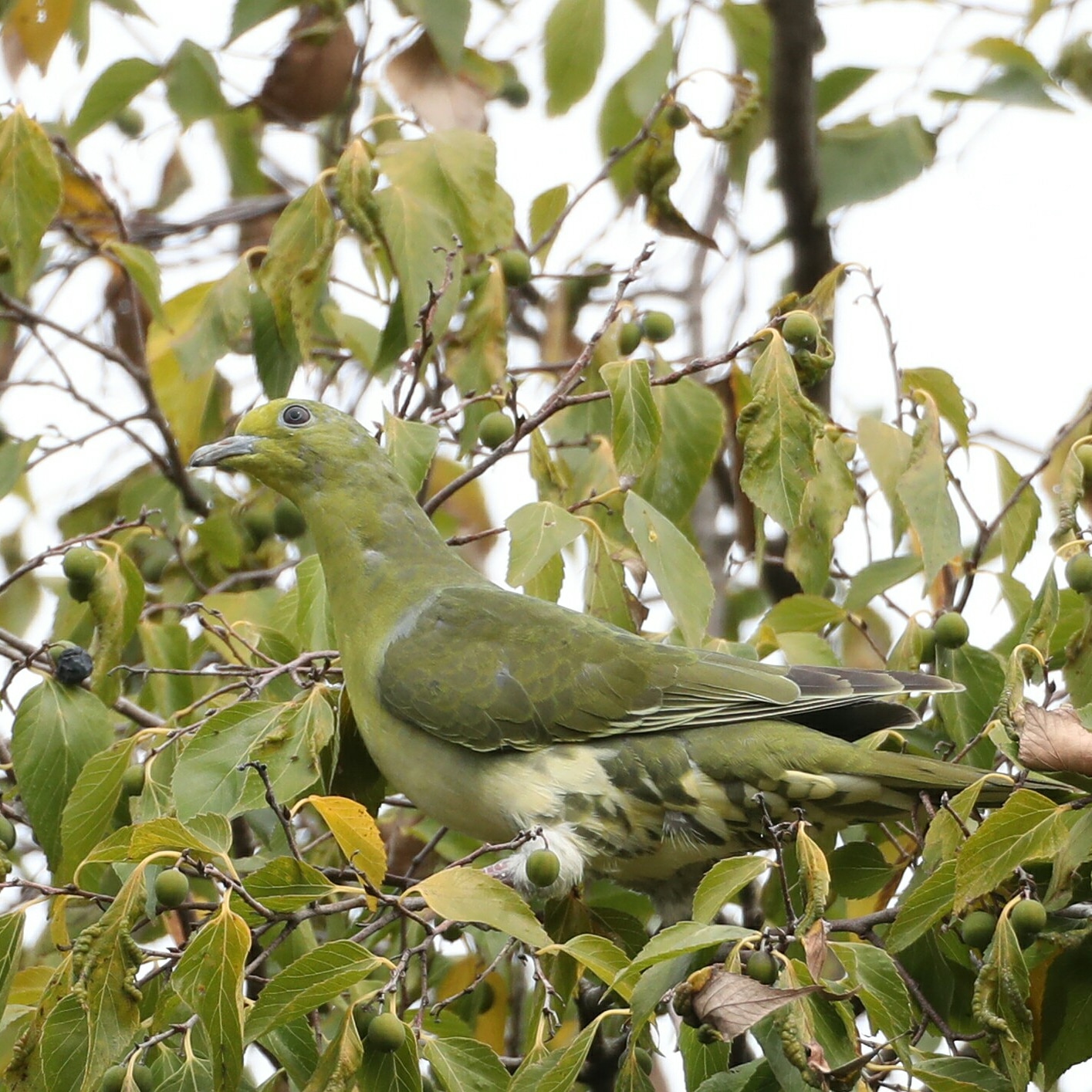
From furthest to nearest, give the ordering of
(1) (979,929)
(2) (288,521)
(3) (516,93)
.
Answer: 1. (3) (516,93)
2. (2) (288,521)
3. (1) (979,929)

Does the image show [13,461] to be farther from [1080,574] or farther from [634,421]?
[1080,574]

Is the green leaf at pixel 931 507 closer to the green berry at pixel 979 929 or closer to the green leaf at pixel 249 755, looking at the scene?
the green berry at pixel 979 929

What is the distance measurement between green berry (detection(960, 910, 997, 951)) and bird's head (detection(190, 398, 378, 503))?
2.28 metres

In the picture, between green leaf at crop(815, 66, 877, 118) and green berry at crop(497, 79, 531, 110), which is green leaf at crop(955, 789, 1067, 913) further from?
green berry at crop(497, 79, 531, 110)

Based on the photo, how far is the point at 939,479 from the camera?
3.59 meters

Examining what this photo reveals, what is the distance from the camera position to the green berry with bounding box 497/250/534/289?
4750mm

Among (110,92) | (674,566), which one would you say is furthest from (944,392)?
(110,92)

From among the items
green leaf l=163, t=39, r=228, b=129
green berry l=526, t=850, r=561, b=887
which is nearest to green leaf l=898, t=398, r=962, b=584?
green berry l=526, t=850, r=561, b=887

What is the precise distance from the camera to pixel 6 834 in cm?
345

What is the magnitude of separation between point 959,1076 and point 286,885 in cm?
119

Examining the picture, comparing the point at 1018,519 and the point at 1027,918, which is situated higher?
the point at 1018,519

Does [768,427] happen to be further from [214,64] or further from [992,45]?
[214,64]

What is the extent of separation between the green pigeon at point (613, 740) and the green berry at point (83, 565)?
732 mm

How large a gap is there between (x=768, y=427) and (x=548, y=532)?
1.80 ft
